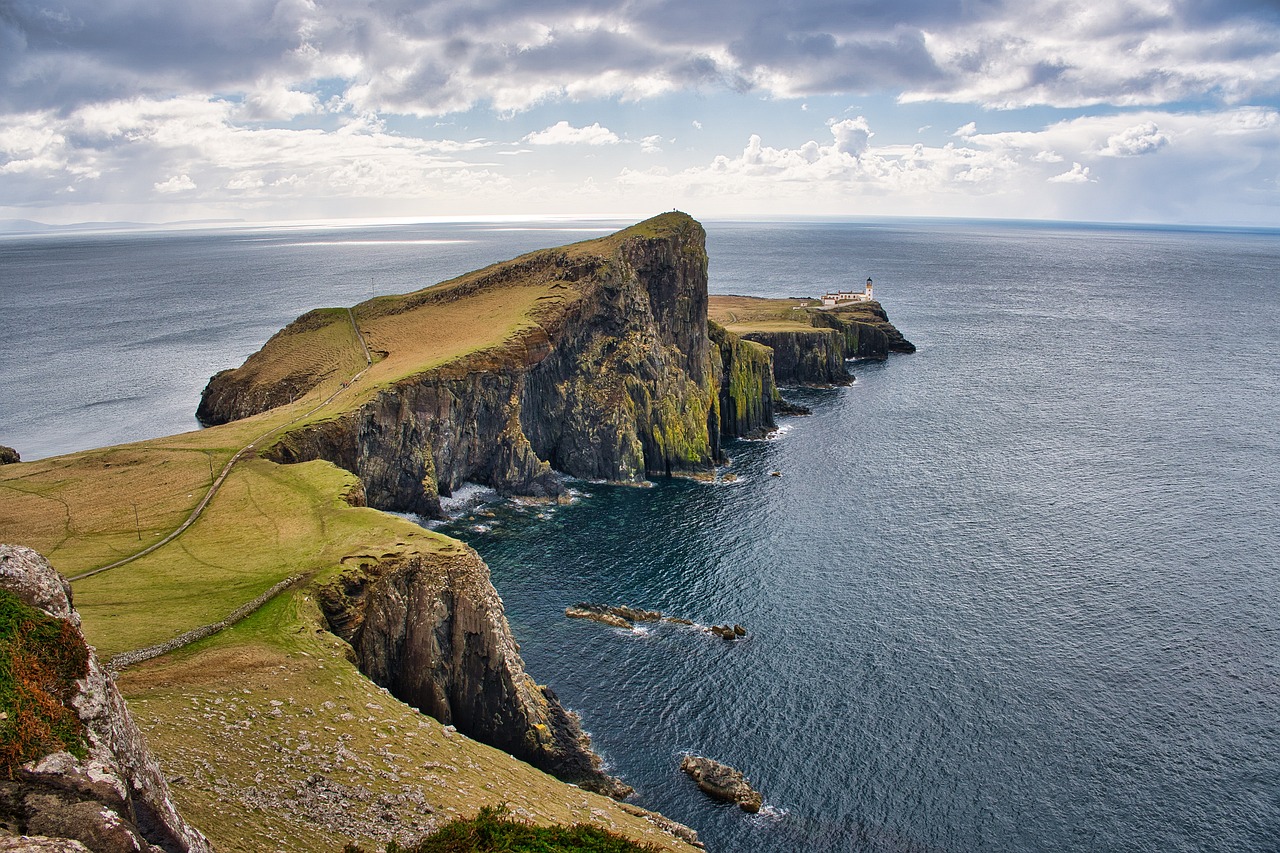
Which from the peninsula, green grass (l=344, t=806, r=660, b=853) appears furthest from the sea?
green grass (l=344, t=806, r=660, b=853)

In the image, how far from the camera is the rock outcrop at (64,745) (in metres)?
17.7

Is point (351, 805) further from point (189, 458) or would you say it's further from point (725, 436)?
point (725, 436)

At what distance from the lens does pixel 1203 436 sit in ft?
400

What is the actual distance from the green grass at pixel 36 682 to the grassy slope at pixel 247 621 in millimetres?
11523

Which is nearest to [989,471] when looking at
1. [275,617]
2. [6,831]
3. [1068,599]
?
[1068,599]

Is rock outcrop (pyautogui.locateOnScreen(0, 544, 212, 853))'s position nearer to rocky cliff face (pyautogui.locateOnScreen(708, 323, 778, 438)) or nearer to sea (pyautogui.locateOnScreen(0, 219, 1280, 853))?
sea (pyautogui.locateOnScreen(0, 219, 1280, 853))

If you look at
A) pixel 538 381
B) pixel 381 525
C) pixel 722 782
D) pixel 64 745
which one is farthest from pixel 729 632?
pixel 538 381

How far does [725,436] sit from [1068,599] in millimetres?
66465

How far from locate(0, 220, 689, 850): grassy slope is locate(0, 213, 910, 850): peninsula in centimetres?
18

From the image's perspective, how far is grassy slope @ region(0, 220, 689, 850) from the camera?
113 feet

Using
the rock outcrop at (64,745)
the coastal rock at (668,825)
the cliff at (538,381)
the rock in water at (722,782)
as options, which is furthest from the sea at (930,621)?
the rock outcrop at (64,745)

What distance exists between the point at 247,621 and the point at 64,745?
97.4ft

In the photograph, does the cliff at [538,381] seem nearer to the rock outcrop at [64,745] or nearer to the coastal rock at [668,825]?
the coastal rock at [668,825]

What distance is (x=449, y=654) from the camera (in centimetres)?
5222
